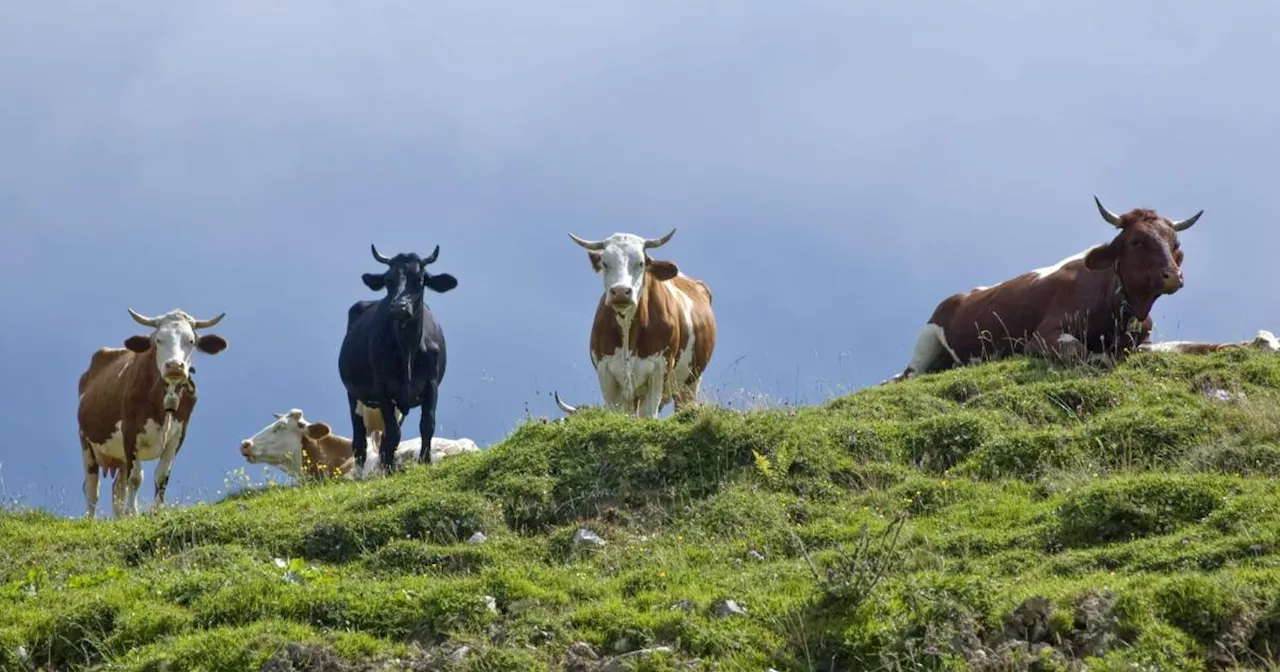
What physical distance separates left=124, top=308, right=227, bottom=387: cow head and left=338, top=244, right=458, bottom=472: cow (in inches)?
73.0

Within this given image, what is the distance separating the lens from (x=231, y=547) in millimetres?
13992

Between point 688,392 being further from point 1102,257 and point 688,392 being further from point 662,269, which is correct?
point 1102,257

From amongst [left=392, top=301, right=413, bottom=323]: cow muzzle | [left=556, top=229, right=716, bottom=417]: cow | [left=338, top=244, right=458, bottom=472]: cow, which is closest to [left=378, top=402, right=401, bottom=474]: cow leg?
[left=338, top=244, right=458, bottom=472]: cow

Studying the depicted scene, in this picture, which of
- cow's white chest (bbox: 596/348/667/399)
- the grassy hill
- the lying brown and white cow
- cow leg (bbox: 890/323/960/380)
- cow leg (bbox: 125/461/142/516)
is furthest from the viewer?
cow leg (bbox: 890/323/960/380)

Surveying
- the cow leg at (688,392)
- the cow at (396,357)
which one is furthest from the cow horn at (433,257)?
the cow leg at (688,392)

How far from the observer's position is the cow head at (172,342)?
65.2 feet

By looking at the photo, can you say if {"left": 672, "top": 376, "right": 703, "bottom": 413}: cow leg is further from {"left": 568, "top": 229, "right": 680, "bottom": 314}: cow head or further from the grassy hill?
the grassy hill

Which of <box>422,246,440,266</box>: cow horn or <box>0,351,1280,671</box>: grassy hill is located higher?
<box>422,246,440,266</box>: cow horn

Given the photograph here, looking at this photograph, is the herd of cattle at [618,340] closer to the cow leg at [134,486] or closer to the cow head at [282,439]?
the cow leg at [134,486]

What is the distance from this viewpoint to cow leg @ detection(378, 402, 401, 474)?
63.5 feet

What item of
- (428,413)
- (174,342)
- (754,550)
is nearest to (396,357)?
(428,413)

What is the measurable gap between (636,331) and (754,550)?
650cm

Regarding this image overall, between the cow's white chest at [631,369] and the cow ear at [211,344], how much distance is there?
508 cm

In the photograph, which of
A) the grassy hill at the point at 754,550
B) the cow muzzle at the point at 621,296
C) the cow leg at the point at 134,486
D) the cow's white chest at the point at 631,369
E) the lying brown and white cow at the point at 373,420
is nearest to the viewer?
the grassy hill at the point at 754,550
